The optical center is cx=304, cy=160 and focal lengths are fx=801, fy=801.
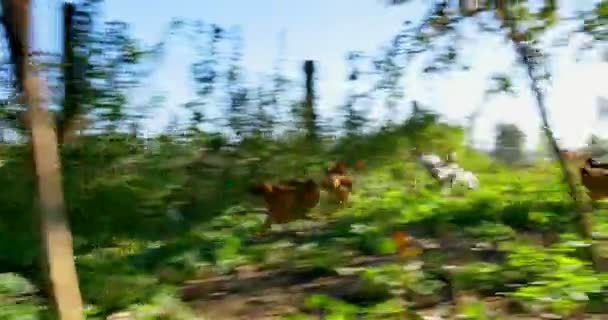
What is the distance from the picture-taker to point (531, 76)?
4.40 metres

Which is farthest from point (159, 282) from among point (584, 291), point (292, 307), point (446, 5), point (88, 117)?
point (446, 5)

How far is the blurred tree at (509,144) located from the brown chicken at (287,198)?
1.58 m

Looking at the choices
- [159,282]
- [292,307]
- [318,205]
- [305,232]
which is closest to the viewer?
[292,307]

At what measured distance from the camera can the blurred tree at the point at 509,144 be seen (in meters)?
6.53

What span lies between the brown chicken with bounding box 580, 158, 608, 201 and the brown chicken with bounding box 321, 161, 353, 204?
1834 millimetres

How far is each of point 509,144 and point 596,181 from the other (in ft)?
3.90

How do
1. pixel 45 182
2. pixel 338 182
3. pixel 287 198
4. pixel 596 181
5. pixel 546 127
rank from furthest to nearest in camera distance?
pixel 338 182 → pixel 596 181 → pixel 287 198 → pixel 546 127 → pixel 45 182

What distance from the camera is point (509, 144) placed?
728 centimetres

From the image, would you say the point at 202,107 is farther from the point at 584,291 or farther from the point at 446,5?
the point at 584,291

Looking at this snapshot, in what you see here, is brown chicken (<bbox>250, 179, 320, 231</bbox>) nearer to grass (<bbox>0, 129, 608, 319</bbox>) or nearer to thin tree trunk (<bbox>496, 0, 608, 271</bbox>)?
grass (<bbox>0, 129, 608, 319</bbox>)

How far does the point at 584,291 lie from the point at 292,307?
4.66 feet

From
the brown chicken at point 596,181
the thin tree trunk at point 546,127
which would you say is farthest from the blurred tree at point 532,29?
the brown chicken at point 596,181

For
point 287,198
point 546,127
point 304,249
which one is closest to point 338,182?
point 287,198

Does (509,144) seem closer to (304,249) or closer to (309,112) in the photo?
(309,112)
